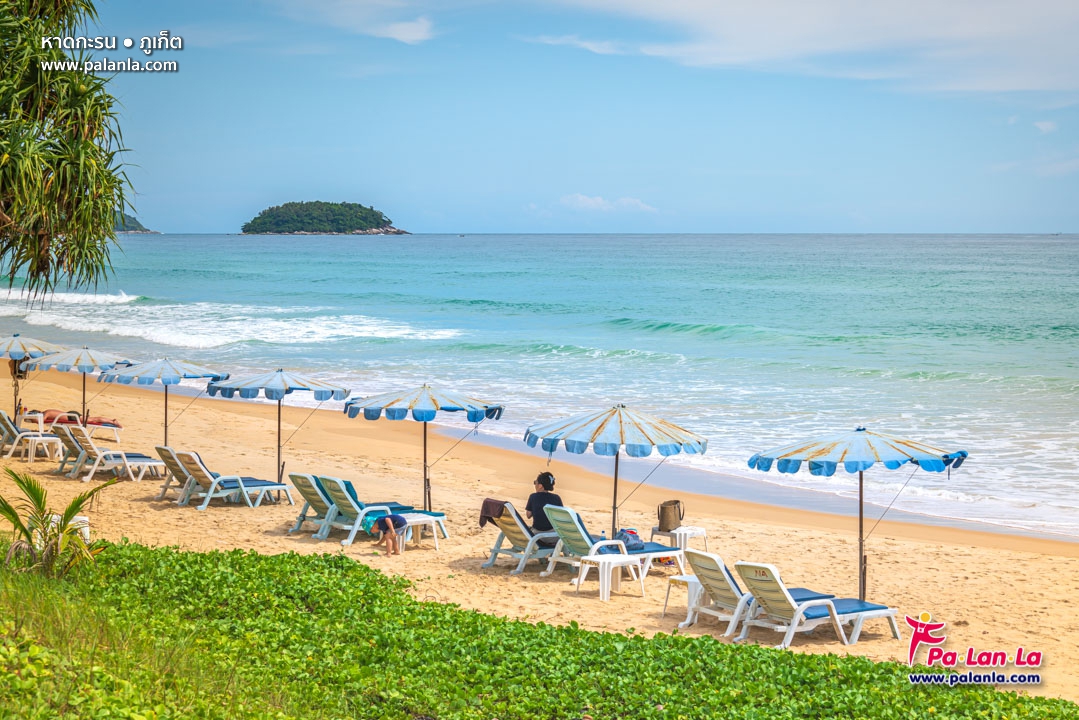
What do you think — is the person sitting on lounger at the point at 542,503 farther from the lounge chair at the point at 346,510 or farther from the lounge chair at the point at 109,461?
the lounge chair at the point at 109,461

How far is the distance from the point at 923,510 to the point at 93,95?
11.6 m

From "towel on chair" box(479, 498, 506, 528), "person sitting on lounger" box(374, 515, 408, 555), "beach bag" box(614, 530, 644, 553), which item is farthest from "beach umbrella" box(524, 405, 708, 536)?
"person sitting on lounger" box(374, 515, 408, 555)

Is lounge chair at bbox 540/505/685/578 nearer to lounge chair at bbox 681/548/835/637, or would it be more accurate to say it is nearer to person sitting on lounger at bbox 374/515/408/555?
lounge chair at bbox 681/548/835/637

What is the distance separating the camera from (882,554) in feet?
38.4

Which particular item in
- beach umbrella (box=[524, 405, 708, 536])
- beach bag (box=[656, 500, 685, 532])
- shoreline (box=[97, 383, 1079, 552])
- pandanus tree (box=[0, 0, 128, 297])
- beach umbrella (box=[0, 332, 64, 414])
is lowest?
shoreline (box=[97, 383, 1079, 552])

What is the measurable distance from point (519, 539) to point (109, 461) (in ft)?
22.0

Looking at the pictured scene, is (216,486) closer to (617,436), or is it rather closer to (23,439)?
(23,439)

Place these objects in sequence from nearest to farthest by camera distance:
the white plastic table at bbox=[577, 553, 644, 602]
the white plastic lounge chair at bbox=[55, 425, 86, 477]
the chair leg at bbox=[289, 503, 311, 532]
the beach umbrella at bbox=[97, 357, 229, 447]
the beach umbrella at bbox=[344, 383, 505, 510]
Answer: the white plastic table at bbox=[577, 553, 644, 602] → the beach umbrella at bbox=[344, 383, 505, 510] → the chair leg at bbox=[289, 503, 311, 532] → the beach umbrella at bbox=[97, 357, 229, 447] → the white plastic lounge chair at bbox=[55, 425, 86, 477]

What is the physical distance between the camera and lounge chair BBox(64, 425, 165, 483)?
1418 centimetres

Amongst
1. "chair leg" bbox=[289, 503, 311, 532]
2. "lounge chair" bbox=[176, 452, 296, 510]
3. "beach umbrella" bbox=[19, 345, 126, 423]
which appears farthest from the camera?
"beach umbrella" bbox=[19, 345, 126, 423]

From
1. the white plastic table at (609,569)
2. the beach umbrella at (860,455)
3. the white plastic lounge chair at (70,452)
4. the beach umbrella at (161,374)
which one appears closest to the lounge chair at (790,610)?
the beach umbrella at (860,455)

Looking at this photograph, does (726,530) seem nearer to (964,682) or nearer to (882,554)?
(882,554)

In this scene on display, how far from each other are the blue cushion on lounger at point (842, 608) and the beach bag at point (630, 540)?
237 centimetres

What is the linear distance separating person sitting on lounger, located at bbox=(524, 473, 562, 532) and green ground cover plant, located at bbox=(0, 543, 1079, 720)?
2.92 meters
